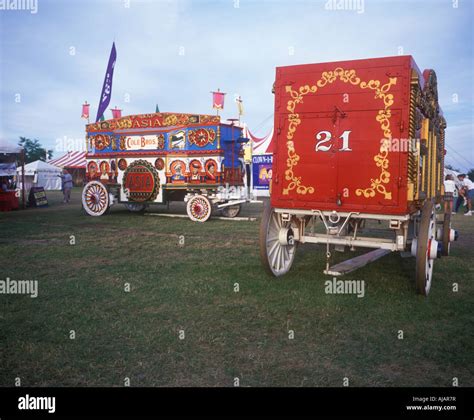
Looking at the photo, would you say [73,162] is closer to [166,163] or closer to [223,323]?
[166,163]

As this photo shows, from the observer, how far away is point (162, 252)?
8.23 m

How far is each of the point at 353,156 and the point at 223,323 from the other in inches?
106

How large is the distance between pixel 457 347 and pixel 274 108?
145 inches

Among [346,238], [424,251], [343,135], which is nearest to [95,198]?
[346,238]

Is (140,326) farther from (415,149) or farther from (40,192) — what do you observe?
(40,192)

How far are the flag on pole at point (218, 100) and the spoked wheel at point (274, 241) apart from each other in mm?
12936

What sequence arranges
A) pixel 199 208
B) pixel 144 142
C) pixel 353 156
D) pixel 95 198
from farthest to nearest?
pixel 95 198
pixel 144 142
pixel 199 208
pixel 353 156

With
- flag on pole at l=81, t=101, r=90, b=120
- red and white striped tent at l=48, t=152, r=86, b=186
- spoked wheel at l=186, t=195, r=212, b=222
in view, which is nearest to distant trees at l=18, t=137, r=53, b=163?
red and white striped tent at l=48, t=152, r=86, b=186

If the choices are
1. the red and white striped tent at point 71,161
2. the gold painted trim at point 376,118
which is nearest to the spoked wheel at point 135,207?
the gold painted trim at point 376,118

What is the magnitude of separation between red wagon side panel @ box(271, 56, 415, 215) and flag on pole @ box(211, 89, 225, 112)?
41.7 ft

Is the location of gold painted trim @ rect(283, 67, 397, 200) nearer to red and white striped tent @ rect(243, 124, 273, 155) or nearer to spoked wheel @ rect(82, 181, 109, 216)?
spoked wheel @ rect(82, 181, 109, 216)

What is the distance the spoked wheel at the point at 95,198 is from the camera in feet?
50.2

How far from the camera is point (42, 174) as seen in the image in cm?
3562

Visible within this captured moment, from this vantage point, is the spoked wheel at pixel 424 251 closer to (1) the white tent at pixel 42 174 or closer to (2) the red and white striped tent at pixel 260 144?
(2) the red and white striped tent at pixel 260 144
